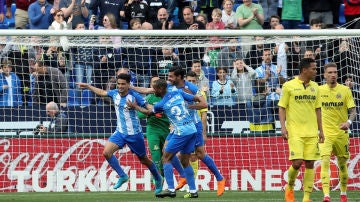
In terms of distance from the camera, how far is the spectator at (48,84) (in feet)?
64.3

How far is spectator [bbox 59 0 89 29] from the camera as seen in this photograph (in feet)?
77.0

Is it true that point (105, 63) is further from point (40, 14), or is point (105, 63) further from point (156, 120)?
point (40, 14)

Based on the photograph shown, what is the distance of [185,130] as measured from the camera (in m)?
16.8

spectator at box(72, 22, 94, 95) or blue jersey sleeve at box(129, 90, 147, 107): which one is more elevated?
spectator at box(72, 22, 94, 95)

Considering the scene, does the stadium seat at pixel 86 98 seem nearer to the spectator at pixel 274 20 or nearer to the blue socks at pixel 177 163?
the blue socks at pixel 177 163

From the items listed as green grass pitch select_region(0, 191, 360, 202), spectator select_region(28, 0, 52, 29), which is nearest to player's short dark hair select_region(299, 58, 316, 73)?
green grass pitch select_region(0, 191, 360, 202)

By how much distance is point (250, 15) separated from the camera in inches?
914

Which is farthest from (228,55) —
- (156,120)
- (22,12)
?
(22,12)

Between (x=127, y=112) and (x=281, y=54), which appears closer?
(x=127, y=112)

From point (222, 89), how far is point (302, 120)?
4.97 meters

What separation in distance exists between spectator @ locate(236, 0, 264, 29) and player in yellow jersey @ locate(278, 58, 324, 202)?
26.6ft

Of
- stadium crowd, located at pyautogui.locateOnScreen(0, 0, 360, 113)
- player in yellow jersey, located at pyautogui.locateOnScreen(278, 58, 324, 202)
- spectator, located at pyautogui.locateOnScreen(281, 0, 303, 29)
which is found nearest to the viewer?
player in yellow jersey, located at pyautogui.locateOnScreen(278, 58, 324, 202)

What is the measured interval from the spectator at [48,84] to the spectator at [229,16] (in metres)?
5.03

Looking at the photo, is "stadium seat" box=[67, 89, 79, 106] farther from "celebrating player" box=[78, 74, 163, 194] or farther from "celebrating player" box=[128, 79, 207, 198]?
"celebrating player" box=[128, 79, 207, 198]
